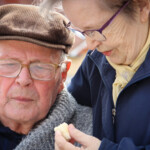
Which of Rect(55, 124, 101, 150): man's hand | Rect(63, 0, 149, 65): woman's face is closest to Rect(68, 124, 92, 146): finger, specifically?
Rect(55, 124, 101, 150): man's hand

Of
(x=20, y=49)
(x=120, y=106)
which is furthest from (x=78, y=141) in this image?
(x=20, y=49)

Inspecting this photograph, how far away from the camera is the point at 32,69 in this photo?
2217mm

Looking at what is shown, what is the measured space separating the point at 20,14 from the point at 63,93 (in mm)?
718

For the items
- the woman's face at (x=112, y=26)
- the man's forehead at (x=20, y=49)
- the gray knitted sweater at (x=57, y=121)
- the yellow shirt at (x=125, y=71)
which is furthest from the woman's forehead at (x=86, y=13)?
the gray knitted sweater at (x=57, y=121)

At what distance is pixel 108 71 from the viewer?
202cm

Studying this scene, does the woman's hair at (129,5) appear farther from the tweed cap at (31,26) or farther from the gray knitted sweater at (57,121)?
the gray knitted sweater at (57,121)

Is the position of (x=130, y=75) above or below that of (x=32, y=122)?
above

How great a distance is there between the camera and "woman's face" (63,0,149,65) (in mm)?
1624

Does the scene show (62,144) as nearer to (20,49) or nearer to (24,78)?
(24,78)

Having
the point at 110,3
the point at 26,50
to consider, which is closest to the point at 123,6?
the point at 110,3

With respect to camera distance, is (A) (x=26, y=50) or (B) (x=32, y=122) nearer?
(A) (x=26, y=50)

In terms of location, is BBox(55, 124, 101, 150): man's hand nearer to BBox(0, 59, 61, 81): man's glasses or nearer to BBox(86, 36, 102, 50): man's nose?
BBox(86, 36, 102, 50): man's nose

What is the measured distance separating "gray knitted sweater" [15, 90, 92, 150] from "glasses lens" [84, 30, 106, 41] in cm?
80

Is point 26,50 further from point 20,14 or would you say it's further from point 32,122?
point 32,122
